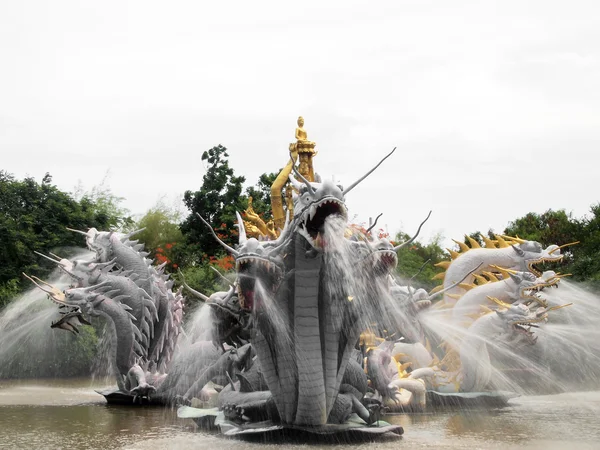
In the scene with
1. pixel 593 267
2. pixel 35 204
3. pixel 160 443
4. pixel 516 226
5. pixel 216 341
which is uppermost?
pixel 516 226

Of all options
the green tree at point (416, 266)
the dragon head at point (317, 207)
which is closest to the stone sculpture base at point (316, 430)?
the dragon head at point (317, 207)

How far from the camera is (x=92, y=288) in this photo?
11.8 m

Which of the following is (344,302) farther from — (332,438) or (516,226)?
(516,226)

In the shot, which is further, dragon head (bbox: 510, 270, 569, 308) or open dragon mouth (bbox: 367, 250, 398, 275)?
dragon head (bbox: 510, 270, 569, 308)

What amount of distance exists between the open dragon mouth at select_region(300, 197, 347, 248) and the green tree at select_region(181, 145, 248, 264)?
25.0 m

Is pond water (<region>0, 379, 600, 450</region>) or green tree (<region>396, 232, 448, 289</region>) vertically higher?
green tree (<region>396, 232, 448, 289</region>)

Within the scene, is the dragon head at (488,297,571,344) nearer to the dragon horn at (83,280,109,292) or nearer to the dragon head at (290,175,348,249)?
the dragon head at (290,175,348,249)

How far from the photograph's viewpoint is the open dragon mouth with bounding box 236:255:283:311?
22.4 ft

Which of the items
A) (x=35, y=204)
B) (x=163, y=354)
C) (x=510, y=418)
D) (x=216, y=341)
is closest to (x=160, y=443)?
(x=216, y=341)

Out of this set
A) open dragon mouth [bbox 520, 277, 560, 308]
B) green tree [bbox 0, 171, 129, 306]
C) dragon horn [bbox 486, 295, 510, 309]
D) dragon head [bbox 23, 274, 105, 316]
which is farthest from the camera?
green tree [bbox 0, 171, 129, 306]

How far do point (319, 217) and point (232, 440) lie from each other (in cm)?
232

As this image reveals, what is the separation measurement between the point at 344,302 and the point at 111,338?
19.4ft

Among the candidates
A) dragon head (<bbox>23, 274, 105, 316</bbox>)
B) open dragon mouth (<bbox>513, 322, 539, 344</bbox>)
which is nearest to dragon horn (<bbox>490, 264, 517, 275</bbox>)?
open dragon mouth (<bbox>513, 322, 539, 344</bbox>)

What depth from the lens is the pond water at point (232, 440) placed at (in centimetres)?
715
